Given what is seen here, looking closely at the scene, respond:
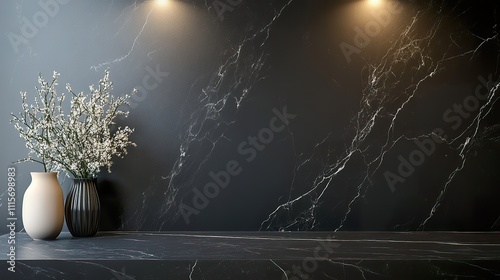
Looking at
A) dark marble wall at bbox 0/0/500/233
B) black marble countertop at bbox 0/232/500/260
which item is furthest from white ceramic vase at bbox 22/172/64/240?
dark marble wall at bbox 0/0/500/233

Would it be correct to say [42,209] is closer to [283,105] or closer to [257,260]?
[257,260]

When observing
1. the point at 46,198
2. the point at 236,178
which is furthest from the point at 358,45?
the point at 46,198

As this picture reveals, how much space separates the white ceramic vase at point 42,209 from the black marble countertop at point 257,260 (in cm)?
9

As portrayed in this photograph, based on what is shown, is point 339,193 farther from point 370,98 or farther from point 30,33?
point 30,33

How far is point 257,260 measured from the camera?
4.57 feet

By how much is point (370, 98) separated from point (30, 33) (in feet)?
4.49

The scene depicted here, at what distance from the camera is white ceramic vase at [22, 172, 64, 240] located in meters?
1.71

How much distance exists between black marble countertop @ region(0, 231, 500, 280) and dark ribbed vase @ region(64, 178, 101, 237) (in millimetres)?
141

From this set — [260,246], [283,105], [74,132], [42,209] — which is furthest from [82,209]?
[283,105]

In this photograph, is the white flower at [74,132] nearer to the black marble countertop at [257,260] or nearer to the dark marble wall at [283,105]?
the dark marble wall at [283,105]

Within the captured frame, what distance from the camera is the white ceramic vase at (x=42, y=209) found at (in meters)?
1.71

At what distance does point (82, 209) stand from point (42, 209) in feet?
0.44

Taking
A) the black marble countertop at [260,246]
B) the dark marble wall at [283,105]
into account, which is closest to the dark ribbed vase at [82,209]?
the black marble countertop at [260,246]

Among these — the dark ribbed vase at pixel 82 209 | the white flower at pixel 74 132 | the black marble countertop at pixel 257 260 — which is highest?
the white flower at pixel 74 132
